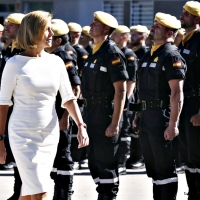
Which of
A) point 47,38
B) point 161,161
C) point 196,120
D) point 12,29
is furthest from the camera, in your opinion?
point 12,29

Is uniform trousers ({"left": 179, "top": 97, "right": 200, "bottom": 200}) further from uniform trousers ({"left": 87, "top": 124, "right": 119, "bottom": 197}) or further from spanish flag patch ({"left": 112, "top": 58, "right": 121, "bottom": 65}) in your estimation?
spanish flag patch ({"left": 112, "top": 58, "right": 121, "bottom": 65})

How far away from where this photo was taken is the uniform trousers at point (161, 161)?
7387 millimetres

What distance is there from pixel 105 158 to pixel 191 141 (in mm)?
921

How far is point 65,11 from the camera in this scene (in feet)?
76.1

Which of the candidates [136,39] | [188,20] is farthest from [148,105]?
[136,39]

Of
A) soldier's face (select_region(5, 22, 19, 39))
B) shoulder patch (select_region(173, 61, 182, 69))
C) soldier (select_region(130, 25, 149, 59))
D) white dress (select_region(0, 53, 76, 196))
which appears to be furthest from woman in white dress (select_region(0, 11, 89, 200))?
soldier (select_region(130, 25, 149, 59))

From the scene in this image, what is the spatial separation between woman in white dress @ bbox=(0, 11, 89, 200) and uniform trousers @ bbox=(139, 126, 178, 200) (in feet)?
4.99

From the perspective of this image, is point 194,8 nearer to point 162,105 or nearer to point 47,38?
point 162,105

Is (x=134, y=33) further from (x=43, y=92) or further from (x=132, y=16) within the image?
(x=132, y=16)

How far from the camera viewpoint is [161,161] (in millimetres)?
7375

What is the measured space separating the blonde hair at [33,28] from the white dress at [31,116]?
0.13 metres

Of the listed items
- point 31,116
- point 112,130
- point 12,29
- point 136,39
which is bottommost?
point 112,130

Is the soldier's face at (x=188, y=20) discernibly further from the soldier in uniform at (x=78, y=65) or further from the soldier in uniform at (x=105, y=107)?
the soldier in uniform at (x=78, y=65)

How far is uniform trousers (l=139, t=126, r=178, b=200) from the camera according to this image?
7.39 metres
